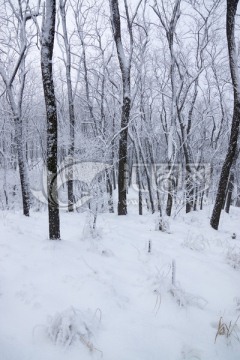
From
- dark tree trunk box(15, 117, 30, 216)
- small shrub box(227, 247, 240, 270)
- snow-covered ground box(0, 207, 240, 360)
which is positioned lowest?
small shrub box(227, 247, 240, 270)

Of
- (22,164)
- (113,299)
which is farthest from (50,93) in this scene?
(22,164)

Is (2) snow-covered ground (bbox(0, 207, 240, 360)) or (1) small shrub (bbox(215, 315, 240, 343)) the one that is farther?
(1) small shrub (bbox(215, 315, 240, 343))

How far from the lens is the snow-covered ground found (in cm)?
300

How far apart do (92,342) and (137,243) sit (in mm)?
3315

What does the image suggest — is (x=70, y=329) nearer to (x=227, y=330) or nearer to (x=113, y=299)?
(x=113, y=299)

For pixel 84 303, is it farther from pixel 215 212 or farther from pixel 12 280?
pixel 215 212

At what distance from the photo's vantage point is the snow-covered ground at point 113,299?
9.85 ft

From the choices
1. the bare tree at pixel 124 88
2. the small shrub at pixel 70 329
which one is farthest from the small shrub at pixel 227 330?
the bare tree at pixel 124 88

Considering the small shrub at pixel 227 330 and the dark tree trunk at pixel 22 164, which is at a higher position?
the dark tree trunk at pixel 22 164

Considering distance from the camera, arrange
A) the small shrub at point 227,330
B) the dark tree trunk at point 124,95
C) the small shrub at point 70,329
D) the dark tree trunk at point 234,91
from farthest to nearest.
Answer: the dark tree trunk at point 124,95, the dark tree trunk at point 234,91, the small shrub at point 227,330, the small shrub at point 70,329

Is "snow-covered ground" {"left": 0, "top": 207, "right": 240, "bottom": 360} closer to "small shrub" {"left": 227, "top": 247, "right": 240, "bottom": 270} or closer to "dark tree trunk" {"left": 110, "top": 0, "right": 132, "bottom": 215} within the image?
"small shrub" {"left": 227, "top": 247, "right": 240, "bottom": 270}

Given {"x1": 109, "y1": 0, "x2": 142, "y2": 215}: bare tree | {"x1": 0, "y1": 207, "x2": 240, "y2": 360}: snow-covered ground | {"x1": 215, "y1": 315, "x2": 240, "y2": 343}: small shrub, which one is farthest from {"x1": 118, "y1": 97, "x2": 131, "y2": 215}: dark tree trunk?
{"x1": 215, "y1": 315, "x2": 240, "y2": 343}: small shrub

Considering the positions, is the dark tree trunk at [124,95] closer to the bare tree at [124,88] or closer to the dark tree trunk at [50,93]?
the bare tree at [124,88]

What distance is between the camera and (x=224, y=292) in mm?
4395
